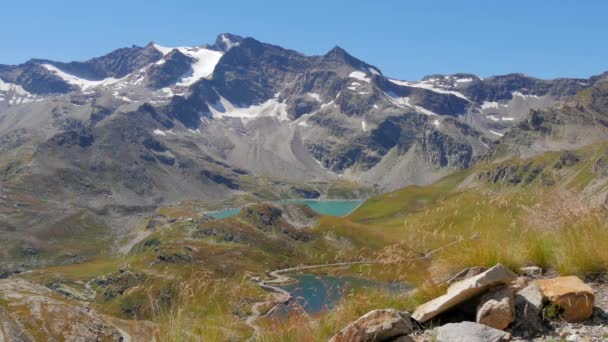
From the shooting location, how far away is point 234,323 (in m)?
8.27

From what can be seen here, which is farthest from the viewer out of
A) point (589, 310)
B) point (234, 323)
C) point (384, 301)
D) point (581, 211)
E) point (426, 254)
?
point (426, 254)

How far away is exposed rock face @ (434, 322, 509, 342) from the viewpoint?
318 inches

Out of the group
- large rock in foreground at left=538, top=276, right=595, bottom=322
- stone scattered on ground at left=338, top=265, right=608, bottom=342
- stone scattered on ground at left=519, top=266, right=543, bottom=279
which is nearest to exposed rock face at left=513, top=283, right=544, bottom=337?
stone scattered on ground at left=338, top=265, right=608, bottom=342

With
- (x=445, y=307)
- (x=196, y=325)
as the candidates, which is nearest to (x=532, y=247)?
(x=445, y=307)

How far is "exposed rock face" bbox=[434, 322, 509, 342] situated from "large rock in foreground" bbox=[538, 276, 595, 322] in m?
1.44

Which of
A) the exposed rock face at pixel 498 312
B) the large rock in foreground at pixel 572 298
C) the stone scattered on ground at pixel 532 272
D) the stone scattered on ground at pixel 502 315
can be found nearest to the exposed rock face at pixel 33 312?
the stone scattered on ground at pixel 532 272

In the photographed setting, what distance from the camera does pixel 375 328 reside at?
8.12 metres

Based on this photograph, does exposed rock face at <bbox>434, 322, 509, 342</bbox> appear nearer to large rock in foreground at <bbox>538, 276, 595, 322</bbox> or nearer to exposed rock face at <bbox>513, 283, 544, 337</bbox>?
exposed rock face at <bbox>513, 283, 544, 337</bbox>

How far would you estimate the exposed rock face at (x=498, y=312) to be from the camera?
8727 mm

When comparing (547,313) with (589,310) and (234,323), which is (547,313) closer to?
(589,310)

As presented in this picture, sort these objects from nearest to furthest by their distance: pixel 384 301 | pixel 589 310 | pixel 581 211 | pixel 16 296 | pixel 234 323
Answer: pixel 234 323 < pixel 589 310 < pixel 384 301 < pixel 581 211 < pixel 16 296

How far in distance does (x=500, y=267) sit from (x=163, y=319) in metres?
5.79

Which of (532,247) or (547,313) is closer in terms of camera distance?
(547,313)

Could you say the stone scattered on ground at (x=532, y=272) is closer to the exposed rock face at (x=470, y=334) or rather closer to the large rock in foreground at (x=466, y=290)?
the large rock in foreground at (x=466, y=290)
